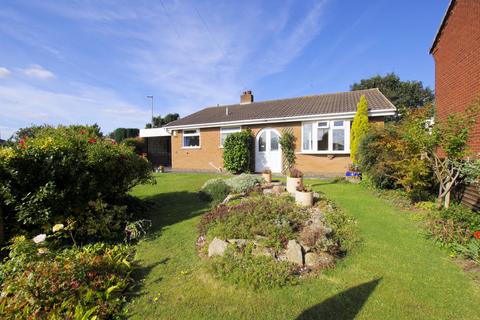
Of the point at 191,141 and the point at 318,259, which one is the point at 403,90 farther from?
the point at 318,259

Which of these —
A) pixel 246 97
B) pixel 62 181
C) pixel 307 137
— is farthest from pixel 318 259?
pixel 246 97

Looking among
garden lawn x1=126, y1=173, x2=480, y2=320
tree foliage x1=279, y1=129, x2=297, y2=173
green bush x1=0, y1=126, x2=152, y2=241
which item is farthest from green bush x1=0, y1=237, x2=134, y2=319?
tree foliage x1=279, y1=129, x2=297, y2=173

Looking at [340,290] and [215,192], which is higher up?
[215,192]

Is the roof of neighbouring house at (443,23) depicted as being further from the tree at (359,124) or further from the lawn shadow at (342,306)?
the lawn shadow at (342,306)

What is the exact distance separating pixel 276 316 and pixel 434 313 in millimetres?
1673

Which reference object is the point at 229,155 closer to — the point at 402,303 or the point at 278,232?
the point at 278,232

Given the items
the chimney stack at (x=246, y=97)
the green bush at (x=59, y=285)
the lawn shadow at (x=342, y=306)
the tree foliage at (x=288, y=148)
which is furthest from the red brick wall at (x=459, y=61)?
the chimney stack at (x=246, y=97)

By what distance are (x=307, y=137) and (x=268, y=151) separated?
2308 millimetres

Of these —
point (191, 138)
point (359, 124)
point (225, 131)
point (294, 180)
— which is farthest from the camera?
point (191, 138)

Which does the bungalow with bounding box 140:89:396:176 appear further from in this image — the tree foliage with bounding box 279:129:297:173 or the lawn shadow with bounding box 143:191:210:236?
the lawn shadow with bounding box 143:191:210:236

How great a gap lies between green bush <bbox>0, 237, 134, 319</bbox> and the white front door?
34.7 ft

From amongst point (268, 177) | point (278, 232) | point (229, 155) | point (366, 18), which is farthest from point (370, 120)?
point (278, 232)

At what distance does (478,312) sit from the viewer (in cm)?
252

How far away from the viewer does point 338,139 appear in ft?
38.4
